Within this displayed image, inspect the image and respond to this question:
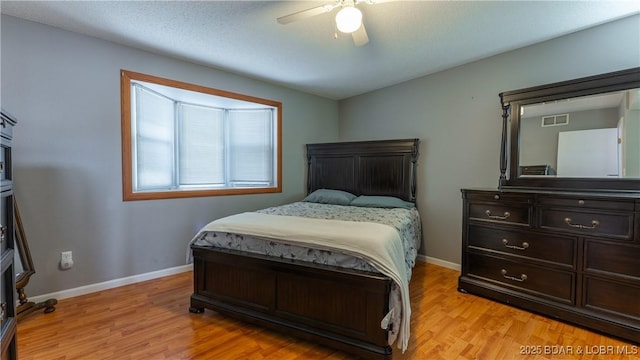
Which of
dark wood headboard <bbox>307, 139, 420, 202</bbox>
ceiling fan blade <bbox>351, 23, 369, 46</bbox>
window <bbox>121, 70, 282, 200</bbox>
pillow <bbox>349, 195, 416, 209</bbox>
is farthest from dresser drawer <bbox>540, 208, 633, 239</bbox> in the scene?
window <bbox>121, 70, 282, 200</bbox>

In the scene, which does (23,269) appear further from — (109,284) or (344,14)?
(344,14)

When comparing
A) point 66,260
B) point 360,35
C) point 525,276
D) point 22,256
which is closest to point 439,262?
point 525,276

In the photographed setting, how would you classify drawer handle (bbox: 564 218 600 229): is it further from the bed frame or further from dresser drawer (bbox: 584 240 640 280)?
the bed frame

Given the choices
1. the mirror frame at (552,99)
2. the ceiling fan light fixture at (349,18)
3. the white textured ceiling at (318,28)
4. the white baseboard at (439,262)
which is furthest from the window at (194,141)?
the mirror frame at (552,99)

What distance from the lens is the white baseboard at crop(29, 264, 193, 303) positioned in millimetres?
2391

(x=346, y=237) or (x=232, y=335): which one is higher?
(x=346, y=237)

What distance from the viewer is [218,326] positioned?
2051mm

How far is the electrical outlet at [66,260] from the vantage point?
2.42m

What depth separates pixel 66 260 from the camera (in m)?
2.43

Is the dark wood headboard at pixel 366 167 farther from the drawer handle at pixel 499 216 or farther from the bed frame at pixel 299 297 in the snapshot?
the bed frame at pixel 299 297

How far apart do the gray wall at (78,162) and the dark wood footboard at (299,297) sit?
1059 millimetres

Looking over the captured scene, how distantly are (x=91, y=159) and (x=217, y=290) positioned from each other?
174cm

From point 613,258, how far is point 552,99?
1.39 m

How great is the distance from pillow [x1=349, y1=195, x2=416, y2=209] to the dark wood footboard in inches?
68.6
